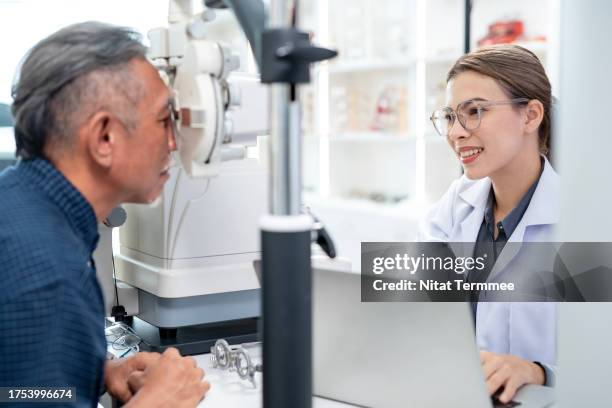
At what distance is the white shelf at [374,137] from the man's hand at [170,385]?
8.94ft

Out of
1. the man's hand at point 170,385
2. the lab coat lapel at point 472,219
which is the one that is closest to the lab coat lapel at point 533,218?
the lab coat lapel at point 472,219

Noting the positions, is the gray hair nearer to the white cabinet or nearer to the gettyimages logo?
the gettyimages logo

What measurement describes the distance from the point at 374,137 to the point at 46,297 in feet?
10.4

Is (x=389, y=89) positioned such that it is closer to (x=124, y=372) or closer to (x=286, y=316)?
(x=124, y=372)

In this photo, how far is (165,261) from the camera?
1403 mm

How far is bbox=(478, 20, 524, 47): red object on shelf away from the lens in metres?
3.17

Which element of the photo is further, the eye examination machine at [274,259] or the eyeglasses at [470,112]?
the eyeglasses at [470,112]

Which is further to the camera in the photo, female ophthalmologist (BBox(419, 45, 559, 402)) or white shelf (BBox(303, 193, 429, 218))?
white shelf (BBox(303, 193, 429, 218))

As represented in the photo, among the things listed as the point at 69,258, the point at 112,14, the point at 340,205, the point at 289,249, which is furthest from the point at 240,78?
the point at 340,205

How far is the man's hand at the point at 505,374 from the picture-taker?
109 cm

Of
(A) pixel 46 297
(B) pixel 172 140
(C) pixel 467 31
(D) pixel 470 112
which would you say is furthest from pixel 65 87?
(C) pixel 467 31

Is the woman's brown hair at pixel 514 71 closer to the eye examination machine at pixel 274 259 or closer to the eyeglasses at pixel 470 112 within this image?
the eyeglasses at pixel 470 112

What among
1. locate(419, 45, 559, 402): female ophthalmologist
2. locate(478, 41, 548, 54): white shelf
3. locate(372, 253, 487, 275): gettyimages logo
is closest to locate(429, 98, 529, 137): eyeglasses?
locate(419, 45, 559, 402): female ophthalmologist

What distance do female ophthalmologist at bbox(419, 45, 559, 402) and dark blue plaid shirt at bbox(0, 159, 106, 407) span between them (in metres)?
1.01
